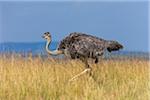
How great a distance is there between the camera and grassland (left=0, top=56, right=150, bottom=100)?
553 cm

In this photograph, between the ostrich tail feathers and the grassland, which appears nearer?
the grassland

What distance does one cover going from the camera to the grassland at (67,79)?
18.1 feet

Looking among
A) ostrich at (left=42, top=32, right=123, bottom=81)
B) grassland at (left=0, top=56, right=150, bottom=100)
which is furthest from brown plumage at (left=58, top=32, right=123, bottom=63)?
grassland at (left=0, top=56, right=150, bottom=100)

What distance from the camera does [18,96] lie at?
555cm

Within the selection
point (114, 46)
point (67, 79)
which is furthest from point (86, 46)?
point (67, 79)

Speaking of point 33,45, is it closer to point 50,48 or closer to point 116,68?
point 50,48

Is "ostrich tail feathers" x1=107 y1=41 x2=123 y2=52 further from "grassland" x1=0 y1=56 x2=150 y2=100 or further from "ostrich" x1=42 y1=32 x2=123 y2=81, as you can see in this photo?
"grassland" x1=0 y1=56 x2=150 y2=100

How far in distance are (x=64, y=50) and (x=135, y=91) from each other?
1.92m

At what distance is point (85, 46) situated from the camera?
714cm

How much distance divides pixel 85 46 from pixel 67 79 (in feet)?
1.98

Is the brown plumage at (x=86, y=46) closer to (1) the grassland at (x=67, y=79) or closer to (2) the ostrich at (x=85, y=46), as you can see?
(2) the ostrich at (x=85, y=46)

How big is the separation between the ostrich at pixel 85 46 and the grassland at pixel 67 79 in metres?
0.21

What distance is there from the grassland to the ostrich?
0.21 metres

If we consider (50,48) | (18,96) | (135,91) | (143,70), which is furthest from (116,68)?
(18,96)
